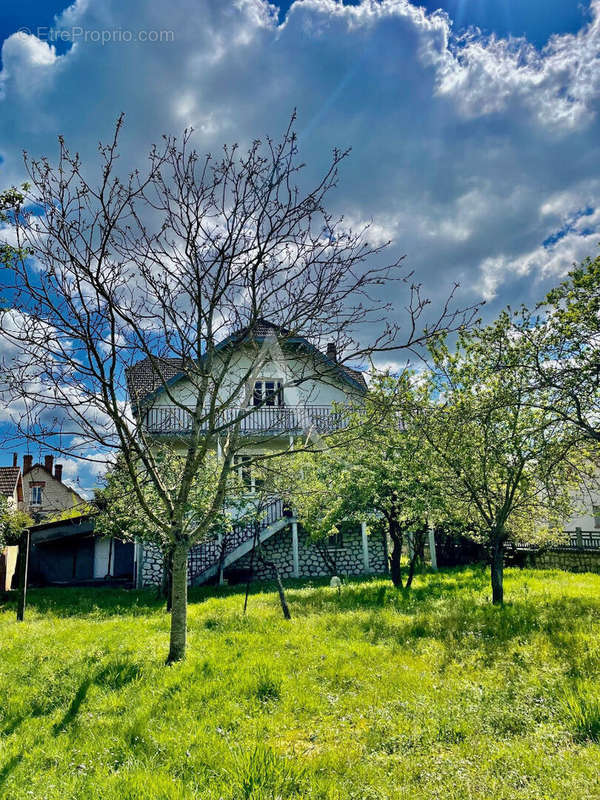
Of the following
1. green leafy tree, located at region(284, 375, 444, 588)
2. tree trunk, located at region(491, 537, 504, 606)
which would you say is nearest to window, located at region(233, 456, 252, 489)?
green leafy tree, located at region(284, 375, 444, 588)

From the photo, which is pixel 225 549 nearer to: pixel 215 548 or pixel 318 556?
pixel 215 548

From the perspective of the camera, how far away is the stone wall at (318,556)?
20.2 m

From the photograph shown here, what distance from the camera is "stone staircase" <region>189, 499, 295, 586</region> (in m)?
17.9

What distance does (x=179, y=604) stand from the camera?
726 centimetres

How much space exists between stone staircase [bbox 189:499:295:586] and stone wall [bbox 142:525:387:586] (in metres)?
1.38

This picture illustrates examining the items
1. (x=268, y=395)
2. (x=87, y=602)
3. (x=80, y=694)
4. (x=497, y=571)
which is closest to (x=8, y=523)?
(x=87, y=602)

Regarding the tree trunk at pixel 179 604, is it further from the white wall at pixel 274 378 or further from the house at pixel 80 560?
the house at pixel 80 560

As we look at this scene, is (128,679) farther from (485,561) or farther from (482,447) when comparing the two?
(485,561)

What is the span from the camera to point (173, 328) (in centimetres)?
709

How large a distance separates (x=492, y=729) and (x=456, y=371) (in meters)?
9.21

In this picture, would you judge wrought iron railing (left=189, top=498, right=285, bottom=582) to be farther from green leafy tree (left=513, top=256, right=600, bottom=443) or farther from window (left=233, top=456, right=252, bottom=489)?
green leafy tree (left=513, top=256, right=600, bottom=443)

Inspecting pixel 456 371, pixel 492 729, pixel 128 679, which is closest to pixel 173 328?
pixel 128 679

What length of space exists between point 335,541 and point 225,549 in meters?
4.94

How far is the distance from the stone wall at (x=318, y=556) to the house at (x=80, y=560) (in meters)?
5.24
